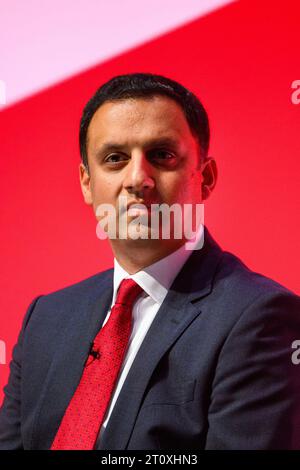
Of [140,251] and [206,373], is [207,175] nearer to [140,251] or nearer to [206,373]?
[140,251]

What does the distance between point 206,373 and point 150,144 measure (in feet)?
1.91

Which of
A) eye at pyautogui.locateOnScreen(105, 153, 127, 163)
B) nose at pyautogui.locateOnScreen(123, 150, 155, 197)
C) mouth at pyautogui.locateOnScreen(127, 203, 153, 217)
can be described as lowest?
mouth at pyautogui.locateOnScreen(127, 203, 153, 217)

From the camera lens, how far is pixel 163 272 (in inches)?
65.1

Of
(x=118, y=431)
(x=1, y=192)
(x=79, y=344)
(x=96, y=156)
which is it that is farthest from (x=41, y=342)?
(x=1, y=192)

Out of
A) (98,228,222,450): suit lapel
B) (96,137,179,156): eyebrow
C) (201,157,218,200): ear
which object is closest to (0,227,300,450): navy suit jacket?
(98,228,222,450): suit lapel

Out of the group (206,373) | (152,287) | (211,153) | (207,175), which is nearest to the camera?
(206,373)

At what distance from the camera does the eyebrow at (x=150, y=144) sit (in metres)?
1.59

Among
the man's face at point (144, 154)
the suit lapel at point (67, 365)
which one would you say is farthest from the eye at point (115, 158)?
the suit lapel at point (67, 365)

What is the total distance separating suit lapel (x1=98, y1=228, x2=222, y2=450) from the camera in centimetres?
145

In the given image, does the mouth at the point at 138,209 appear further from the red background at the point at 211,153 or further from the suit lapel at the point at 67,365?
the red background at the point at 211,153

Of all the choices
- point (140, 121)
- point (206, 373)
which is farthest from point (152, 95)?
point (206, 373)

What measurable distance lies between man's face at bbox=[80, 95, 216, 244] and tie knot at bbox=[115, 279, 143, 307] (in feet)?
0.69

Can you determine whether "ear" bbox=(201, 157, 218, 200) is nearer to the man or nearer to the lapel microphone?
the man

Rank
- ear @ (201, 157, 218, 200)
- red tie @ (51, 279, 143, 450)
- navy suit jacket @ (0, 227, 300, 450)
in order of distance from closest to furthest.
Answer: navy suit jacket @ (0, 227, 300, 450)
red tie @ (51, 279, 143, 450)
ear @ (201, 157, 218, 200)
